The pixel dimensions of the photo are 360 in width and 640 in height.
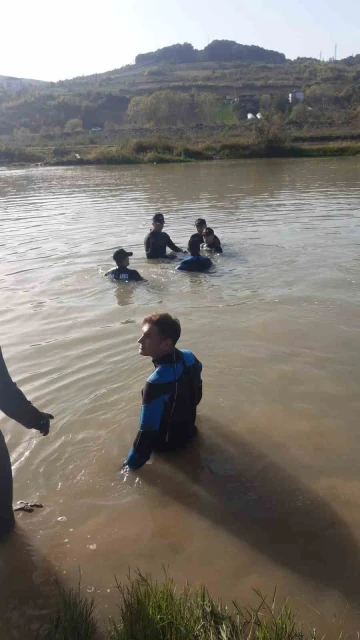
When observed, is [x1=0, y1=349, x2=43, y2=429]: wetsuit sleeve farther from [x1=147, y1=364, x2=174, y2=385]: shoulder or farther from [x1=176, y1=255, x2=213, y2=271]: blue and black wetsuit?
[x1=176, y1=255, x2=213, y2=271]: blue and black wetsuit

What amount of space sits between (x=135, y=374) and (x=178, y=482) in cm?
207

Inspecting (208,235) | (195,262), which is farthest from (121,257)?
(208,235)

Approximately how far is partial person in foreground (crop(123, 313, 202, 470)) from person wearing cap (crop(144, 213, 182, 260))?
22.8 feet

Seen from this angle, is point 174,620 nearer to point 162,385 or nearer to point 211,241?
point 162,385

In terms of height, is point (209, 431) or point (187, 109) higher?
point (187, 109)

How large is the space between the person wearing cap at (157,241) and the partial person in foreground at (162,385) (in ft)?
22.8

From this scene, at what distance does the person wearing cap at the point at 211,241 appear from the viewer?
11.1 metres

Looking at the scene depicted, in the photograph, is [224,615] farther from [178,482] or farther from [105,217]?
[105,217]

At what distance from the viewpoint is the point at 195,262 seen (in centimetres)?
1023

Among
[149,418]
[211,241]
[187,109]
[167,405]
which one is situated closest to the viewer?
[149,418]

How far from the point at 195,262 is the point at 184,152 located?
1329 inches

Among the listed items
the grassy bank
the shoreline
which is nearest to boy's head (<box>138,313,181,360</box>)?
the grassy bank

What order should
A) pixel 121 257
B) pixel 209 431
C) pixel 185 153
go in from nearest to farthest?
pixel 209 431 → pixel 121 257 → pixel 185 153

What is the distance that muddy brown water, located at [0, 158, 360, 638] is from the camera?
3.29m
